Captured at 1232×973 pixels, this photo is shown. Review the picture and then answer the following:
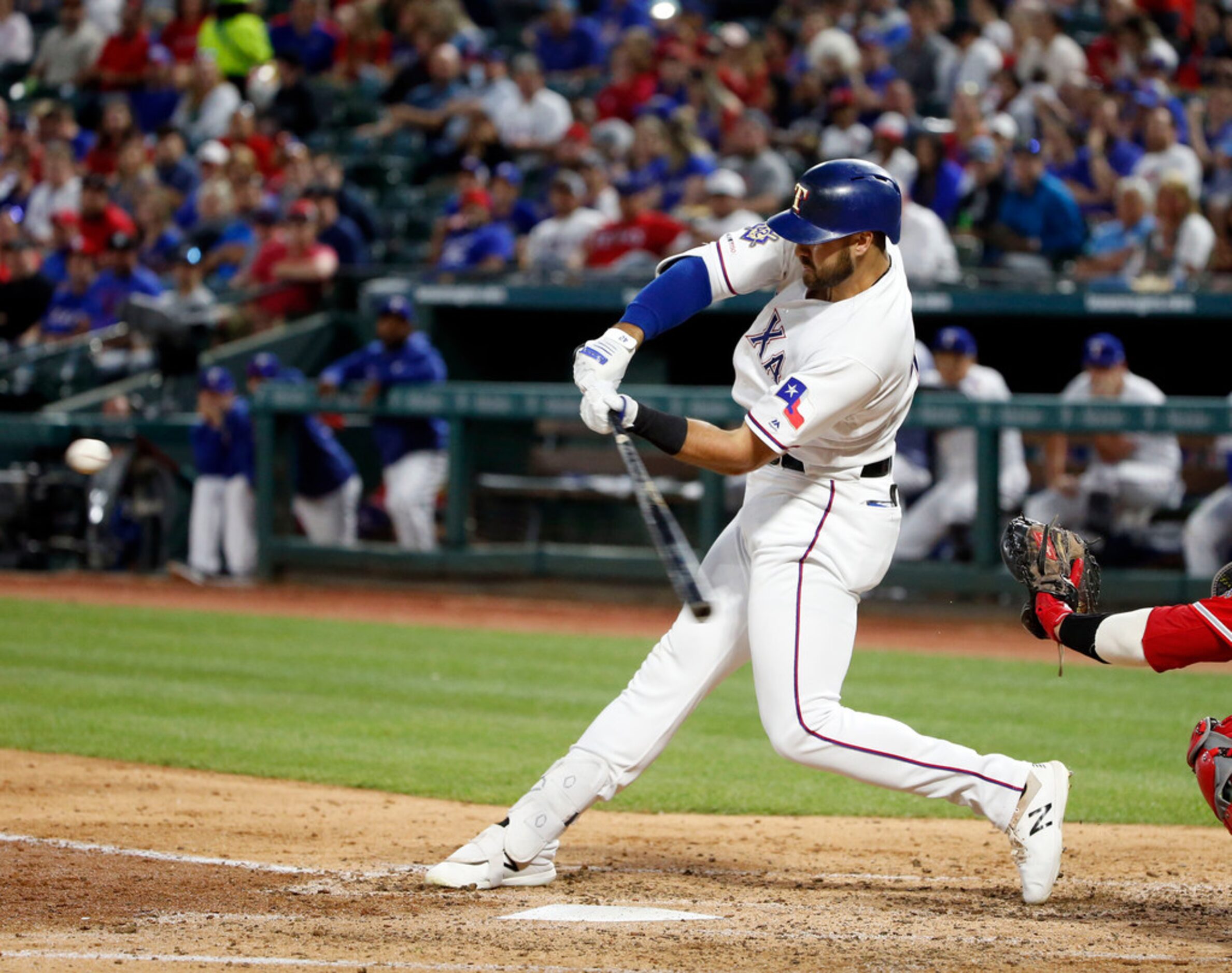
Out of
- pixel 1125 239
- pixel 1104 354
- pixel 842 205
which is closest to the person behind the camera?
pixel 842 205

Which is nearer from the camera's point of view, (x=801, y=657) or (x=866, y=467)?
(x=801, y=657)

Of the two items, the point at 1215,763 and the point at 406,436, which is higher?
the point at 1215,763

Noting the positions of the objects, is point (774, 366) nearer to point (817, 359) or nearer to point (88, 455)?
point (817, 359)

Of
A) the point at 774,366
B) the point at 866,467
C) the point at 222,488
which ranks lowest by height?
the point at 222,488

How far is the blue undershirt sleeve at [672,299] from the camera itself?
4.00 metres

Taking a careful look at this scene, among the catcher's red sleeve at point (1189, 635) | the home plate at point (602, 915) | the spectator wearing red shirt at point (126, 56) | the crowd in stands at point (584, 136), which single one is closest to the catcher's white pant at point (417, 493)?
the crowd in stands at point (584, 136)

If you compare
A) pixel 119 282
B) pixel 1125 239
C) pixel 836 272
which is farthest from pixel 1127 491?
pixel 119 282

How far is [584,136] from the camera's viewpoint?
1373cm

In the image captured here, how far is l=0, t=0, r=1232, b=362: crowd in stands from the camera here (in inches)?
438

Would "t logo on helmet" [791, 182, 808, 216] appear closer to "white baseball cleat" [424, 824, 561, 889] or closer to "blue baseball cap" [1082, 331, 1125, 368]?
"white baseball cleat" [424, 824, 561, 889]

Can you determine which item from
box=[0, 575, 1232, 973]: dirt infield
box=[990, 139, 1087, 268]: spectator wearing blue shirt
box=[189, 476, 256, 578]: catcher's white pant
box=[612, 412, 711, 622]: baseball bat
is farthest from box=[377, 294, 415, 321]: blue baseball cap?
box=[612, 412, 711, 622]: baseball bat

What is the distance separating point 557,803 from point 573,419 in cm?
635

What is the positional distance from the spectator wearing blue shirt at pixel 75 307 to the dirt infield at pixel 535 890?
7.85 m

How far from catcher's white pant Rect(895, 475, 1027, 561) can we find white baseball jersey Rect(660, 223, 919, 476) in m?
5.57
